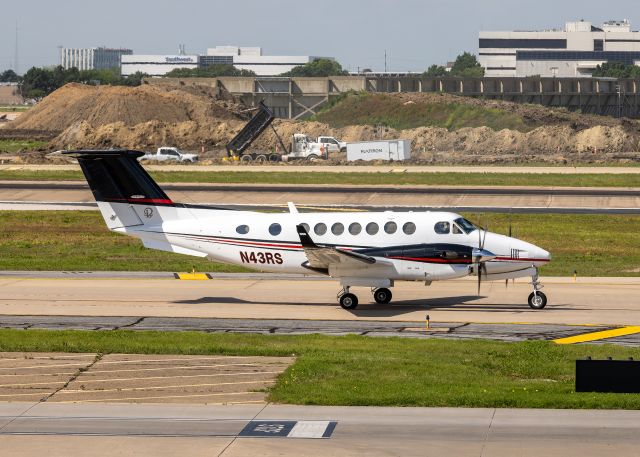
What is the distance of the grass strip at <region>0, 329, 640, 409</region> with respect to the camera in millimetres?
22609

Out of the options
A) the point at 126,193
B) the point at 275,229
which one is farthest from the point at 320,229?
the point at 126,193

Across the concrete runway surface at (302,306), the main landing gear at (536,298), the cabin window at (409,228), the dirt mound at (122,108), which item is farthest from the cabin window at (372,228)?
the dirt mound at (122,108)

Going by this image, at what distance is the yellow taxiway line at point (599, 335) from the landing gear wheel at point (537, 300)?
360 cm

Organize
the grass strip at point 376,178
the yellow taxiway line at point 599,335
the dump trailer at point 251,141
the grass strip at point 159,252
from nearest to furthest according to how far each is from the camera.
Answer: the yellow taxiway line at point 599,335 < the grass strip at point 159,252 < the grass strip at point 376,178 < the dump trailer at point 251,141

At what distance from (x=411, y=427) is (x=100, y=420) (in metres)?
6.18

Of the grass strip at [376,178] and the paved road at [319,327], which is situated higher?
the grass strip at [376,178]

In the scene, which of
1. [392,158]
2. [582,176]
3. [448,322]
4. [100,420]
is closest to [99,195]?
[448,322]

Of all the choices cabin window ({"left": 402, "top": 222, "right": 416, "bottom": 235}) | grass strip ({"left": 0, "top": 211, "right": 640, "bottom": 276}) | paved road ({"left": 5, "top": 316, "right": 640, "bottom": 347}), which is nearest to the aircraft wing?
cabin window ({"left": 402, "top": 222, "right": 416, "bottom": 235})

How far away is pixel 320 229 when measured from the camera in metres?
35.0

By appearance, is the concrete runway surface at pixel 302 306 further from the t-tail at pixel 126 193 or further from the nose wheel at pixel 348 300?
the t-tail at pixel 126 193

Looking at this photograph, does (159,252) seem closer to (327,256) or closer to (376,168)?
(327,256)

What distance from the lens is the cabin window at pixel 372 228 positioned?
1366 inches

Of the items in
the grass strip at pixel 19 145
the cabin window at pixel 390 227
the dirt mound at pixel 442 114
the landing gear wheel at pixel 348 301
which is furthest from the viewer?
the dirt mound at pixel 442 114

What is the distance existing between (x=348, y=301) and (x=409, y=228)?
3.09 metres
